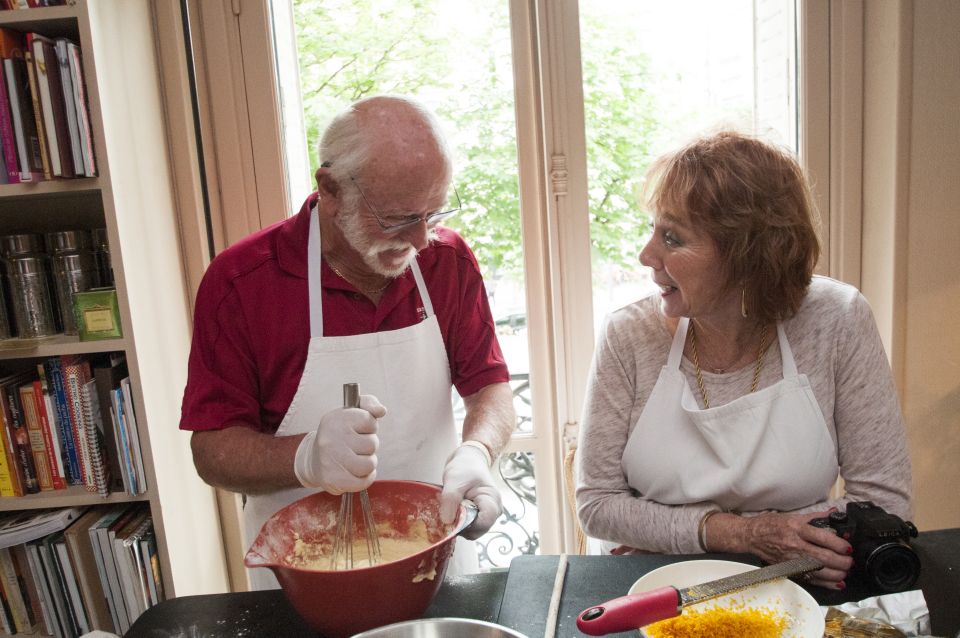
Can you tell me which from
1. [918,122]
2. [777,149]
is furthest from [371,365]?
[918,122]

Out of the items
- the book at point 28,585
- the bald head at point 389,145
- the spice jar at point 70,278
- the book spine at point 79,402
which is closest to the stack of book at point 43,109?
the spice jar at point 70,278

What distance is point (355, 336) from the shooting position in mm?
1355

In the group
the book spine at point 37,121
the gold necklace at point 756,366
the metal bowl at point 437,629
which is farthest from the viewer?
the book spine at point 37,121

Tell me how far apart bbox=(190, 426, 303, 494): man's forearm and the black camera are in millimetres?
878

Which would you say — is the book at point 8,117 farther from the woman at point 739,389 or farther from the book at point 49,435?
the woman at point 739,389

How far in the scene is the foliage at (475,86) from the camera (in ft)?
6.57

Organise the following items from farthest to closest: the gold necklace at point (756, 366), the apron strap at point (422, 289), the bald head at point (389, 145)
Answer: the apron strap at point (422, 289) → the gold necklace at point (756, 366) → the bald head at point (389, 145)

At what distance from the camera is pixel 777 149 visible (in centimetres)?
129

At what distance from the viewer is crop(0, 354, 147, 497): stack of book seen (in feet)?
5.55

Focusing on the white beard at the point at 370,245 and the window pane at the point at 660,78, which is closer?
the white beard at the point at 370,245

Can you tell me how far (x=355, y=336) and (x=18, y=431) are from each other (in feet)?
3.23

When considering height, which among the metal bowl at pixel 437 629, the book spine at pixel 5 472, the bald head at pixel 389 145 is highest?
the bald head at pixel 389 145

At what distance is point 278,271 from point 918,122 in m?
1.68

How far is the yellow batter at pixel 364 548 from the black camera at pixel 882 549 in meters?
0.62
